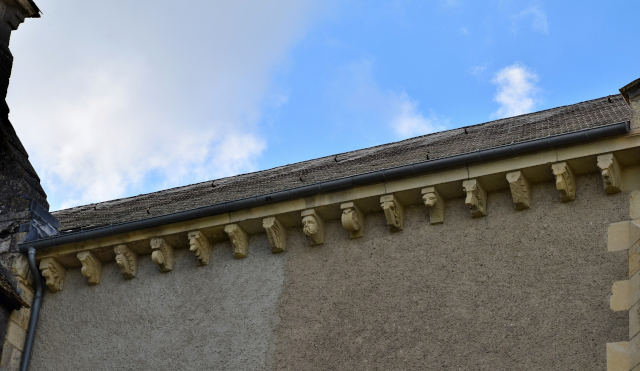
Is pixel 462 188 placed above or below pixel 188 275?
above

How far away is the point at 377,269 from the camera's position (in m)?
7.26

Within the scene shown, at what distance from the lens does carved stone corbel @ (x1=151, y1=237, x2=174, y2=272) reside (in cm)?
796

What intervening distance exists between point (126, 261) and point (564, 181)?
4.22 meters

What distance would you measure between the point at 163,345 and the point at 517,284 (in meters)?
3.27

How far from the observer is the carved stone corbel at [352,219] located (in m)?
7.41

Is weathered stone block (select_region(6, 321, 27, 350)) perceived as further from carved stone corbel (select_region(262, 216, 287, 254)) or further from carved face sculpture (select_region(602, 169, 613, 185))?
carved face sculpture (select_region(602, 169, 613, 185))

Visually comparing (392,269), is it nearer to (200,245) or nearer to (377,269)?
(377,269)

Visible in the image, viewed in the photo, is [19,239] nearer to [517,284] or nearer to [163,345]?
[163,345]

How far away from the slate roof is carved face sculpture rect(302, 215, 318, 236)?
2.38ft

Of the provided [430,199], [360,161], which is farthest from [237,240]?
[360,161]

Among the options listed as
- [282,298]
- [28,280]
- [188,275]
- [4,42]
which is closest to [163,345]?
[188,275]

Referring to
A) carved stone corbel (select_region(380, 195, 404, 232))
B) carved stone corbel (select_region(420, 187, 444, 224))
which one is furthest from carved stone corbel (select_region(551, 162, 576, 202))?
carved stone corbel (select_region(380, 195, 404, 232))

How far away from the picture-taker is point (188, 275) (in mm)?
7992

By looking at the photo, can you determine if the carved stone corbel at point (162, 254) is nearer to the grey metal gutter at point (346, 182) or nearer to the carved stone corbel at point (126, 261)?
the grey metal gutter at point (346, 182)
